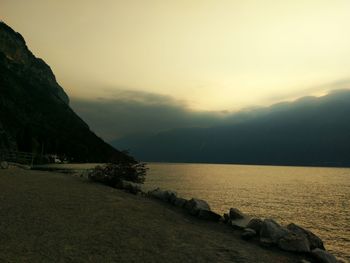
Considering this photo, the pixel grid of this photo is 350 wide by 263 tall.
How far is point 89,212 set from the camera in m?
15.4

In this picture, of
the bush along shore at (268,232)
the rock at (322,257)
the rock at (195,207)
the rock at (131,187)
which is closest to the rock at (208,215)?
the bush along shore at (268,232)

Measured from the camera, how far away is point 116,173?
105ft

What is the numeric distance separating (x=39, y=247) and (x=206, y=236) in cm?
645

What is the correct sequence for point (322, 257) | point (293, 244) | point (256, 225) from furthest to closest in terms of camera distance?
point (256, 225), point (293, 244), point (322, 257)

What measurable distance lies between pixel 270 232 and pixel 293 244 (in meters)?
1.22

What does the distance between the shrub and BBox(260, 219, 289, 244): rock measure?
50.3 feet

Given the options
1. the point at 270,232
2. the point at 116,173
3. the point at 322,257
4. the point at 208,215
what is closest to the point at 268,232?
the point at 270,232

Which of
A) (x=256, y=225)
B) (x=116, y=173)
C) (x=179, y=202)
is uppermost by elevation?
(x=116, y=173)

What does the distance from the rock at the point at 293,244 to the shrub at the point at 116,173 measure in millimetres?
16717

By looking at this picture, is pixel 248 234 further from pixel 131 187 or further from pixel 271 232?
pixel 131 187

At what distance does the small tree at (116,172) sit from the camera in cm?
2981

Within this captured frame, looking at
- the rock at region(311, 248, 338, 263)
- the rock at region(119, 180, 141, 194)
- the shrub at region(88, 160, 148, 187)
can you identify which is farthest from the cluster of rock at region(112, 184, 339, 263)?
the shrub at region(88, 160, 148, 187)

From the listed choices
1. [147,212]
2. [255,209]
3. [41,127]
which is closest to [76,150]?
[41,127]

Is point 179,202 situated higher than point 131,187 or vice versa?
point 131,187
